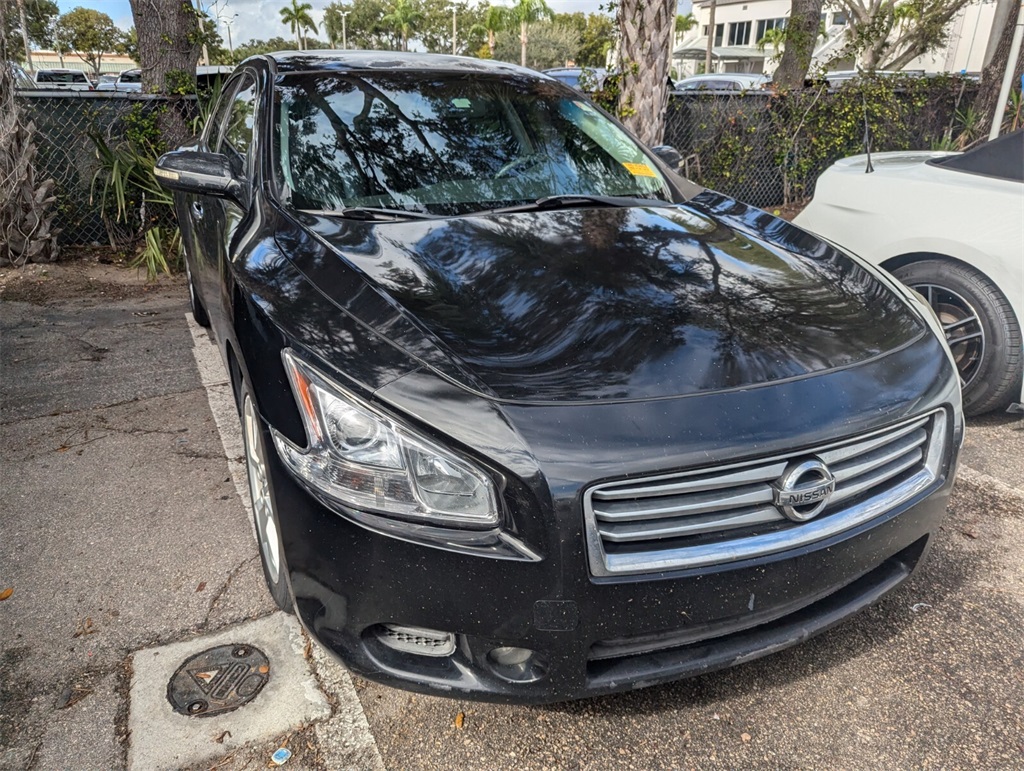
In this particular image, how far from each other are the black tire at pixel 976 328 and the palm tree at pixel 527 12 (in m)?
47.7

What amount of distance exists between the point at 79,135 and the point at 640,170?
564cm

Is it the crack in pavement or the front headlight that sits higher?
the front headlight

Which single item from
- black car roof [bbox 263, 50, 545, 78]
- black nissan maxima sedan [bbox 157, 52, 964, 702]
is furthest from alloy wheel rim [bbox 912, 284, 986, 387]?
black car roof [bbox 263, 50, 545, 78]

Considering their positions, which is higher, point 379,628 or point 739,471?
point 739,471

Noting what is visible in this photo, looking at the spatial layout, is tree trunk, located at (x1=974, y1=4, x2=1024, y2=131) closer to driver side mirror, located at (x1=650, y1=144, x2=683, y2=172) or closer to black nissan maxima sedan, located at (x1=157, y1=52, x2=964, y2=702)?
driver side mirror, located at (x1=650, y1=144, x2=683, y2=172)

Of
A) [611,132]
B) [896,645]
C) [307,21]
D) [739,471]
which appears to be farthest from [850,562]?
[307,21]

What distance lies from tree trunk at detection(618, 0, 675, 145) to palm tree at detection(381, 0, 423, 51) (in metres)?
61.2

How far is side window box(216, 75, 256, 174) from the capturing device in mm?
3150

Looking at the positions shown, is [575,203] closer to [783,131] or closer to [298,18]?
[783,131]

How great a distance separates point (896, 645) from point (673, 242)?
1.45 m

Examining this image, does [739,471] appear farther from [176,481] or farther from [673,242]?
[176,481]

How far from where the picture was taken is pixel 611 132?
140 inches

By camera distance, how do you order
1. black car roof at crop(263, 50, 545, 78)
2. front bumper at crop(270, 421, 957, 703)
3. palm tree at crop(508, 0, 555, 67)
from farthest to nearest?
palm tree at crop(508, 0, 555, 67), black car roof at crop(263, 50, 545, 78), front bumper at crop(270, 421, 957, 703)

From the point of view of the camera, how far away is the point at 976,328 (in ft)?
12.2
